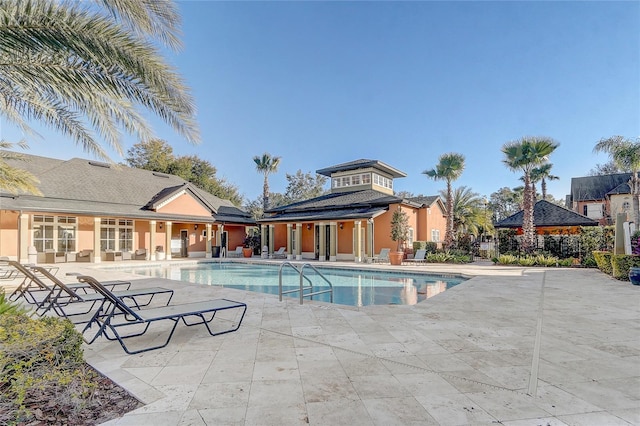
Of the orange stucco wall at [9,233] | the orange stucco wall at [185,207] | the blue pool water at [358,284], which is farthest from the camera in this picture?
the orange stucco wall at [185,207]

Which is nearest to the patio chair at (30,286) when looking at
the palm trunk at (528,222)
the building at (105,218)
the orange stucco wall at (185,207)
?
the building at (105,218)

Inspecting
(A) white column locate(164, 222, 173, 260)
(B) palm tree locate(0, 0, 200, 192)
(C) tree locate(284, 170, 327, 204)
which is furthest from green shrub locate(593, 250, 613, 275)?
(C) tree locate(284, 170, 327, 204)

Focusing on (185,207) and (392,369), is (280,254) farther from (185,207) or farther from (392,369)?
(392,369)

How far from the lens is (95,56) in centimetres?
432

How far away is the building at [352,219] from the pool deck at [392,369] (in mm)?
14025

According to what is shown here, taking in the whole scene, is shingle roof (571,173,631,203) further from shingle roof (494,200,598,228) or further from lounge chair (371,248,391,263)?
lounge chair (371,248,391,263)

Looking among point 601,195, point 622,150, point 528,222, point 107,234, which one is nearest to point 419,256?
point 528,222

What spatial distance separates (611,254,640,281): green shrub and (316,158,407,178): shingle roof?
49.8 feet

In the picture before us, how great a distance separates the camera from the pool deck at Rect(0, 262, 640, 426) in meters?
2.71

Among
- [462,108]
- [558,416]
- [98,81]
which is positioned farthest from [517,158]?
[98,81]

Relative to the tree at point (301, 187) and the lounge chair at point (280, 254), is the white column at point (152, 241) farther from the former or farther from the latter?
the tree at point (301, 187)

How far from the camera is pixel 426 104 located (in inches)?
831

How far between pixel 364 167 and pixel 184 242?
15.5 meters

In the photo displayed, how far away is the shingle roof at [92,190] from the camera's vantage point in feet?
61.3
